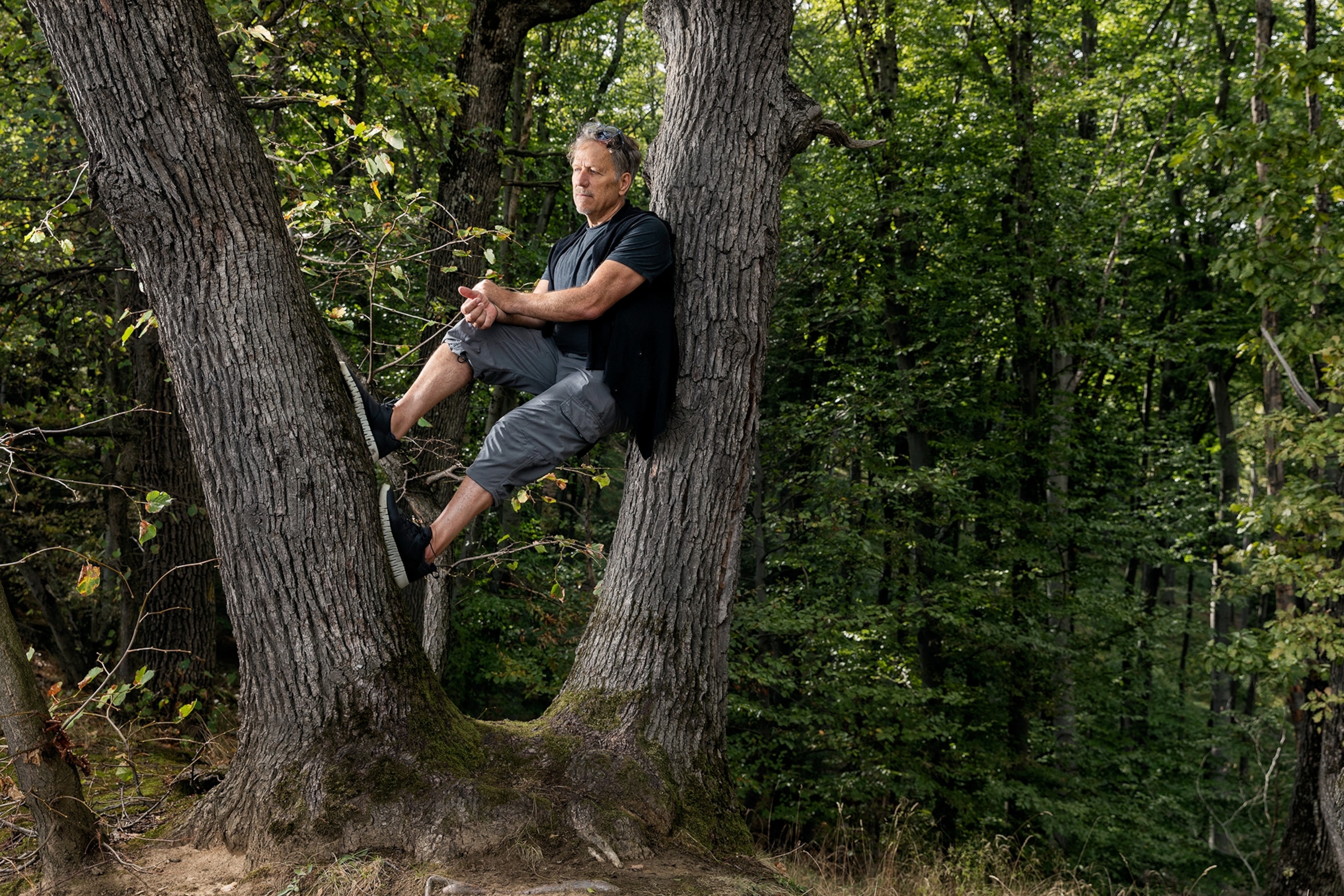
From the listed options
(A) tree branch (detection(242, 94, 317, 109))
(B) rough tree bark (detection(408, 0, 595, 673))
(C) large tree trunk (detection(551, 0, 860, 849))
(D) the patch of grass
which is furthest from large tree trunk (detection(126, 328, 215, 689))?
(C) large tree trunk (detection(551, 0, 860, 849))

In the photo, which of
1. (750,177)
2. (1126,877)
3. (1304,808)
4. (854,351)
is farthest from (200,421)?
(1126,877)

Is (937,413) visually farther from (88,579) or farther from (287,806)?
(88,579)

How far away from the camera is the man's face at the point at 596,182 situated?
10.5ft

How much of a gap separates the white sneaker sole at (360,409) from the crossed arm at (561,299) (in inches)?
16.9

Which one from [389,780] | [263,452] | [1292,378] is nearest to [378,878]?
[389,780]

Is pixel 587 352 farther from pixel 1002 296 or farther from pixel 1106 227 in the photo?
pixel 1106 227

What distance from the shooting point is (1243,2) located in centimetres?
1288

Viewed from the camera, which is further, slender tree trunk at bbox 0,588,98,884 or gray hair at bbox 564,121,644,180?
gray hair at bbox 564,121,644,180

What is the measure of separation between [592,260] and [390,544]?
47.1 inches

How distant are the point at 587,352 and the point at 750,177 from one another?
827 millimetres

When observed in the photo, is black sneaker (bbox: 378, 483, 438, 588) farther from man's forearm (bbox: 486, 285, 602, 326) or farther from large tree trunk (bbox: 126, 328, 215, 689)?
large tree trunk (bbox: 126, 328, 215, 689)

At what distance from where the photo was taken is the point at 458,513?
299 cm

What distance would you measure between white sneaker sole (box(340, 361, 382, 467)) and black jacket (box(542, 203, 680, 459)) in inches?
30.7

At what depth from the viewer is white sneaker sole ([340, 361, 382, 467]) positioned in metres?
2.81
